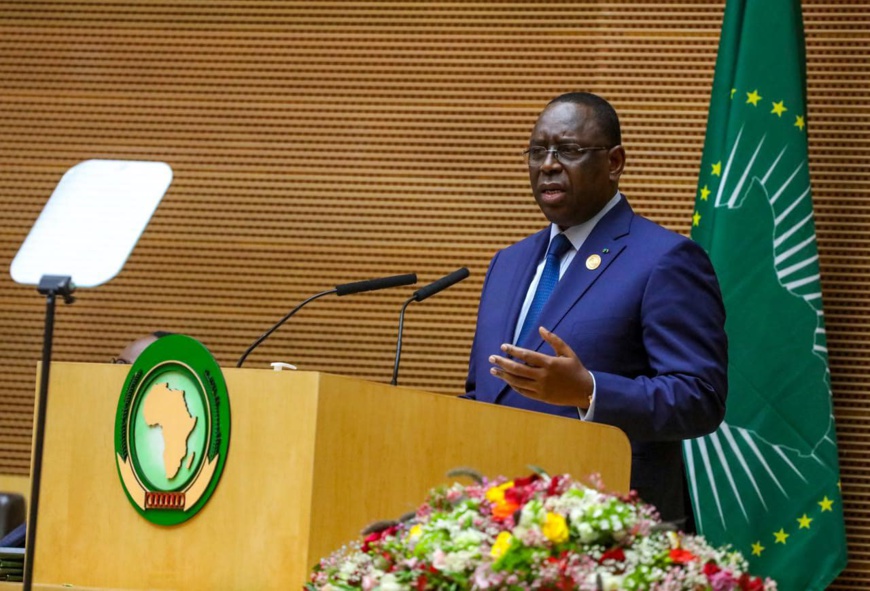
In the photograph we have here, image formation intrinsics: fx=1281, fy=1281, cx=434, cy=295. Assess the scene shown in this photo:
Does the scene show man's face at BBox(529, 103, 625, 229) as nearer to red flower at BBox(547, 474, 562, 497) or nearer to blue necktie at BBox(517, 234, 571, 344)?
blue necktie at BBox(517, 234, 571, 344)

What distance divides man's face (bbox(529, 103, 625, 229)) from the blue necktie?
0.05 metres

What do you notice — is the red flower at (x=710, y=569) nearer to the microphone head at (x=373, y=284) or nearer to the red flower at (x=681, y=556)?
the red flower at (x=681, y=556)

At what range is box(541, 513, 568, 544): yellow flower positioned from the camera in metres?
1.66

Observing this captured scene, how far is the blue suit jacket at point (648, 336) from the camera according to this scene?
268 centimetres

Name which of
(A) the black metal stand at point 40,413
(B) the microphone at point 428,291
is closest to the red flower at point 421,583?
(A) the black metal stand at point 40,413

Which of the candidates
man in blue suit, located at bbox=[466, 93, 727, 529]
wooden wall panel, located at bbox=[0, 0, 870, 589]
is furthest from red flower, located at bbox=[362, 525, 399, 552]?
wooden wall panel, located at bbox=[0, 0, 870, 589]

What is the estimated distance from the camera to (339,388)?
6.89ft

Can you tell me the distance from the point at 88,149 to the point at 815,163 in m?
2.70

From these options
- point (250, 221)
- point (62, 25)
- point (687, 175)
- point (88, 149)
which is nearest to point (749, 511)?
point (687, 175)

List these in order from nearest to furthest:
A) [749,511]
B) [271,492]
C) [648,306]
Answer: [271,492]
[648,306]
[749,511]

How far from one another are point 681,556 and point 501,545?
24 centimetres

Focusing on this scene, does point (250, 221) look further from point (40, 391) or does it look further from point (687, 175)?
point (40, 391)

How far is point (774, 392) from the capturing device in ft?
13.3

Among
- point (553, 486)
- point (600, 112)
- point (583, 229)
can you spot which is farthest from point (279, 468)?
point (600, 112)
